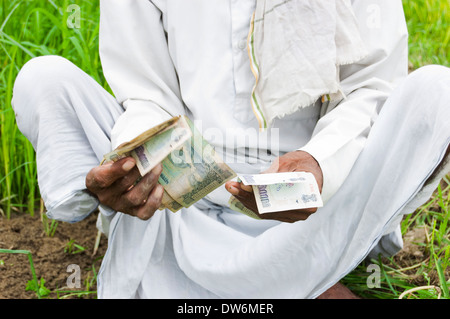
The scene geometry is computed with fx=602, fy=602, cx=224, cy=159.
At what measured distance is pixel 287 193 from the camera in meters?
1.59

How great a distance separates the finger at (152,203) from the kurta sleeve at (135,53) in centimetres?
31

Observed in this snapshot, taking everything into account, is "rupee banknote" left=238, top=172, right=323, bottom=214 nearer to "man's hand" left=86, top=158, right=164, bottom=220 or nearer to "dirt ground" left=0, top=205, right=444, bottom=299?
"man's hand" left=86, top=158, right=164, bottom=220

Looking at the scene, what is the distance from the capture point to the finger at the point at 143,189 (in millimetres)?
1618

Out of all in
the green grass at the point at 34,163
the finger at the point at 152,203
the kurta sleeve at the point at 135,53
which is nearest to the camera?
the finger at the point at 152,203

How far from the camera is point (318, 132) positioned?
187cm

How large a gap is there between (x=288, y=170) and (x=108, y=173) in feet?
1.60

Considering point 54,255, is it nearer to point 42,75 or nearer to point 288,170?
point 42,75

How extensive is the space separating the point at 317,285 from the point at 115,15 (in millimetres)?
1062

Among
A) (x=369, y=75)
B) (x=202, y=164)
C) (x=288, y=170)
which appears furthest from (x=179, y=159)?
(x=369, y=75)

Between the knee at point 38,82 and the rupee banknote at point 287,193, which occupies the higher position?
the knee at point 38,82

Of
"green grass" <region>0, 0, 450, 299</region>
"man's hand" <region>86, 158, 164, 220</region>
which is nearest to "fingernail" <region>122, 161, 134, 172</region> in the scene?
"man's hand" <region>86, 158, 164, 220</region>

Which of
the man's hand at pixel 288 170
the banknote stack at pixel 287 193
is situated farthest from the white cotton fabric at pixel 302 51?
the banknote stack at pixel 287 193

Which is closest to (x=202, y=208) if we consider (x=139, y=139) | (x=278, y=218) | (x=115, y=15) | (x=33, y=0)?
(x=278, y=218)

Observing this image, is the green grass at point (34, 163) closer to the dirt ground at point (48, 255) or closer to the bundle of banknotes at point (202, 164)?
the dirt ground at point (48, 255)
